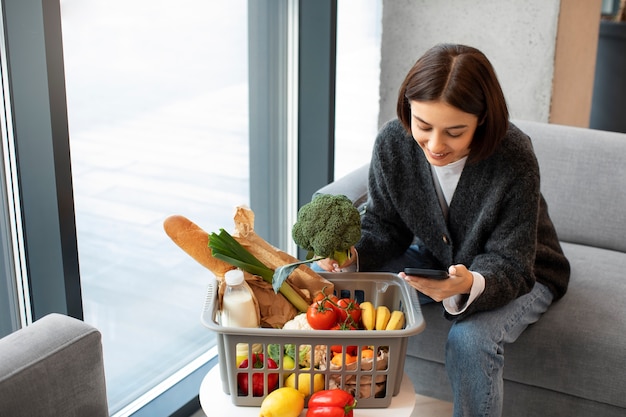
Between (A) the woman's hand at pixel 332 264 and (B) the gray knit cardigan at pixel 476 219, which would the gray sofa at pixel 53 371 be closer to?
(A) the woman's hand at pixel 332 264

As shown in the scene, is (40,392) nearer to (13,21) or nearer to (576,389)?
(13,21)

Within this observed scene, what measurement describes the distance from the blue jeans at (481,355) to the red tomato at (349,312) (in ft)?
0.87

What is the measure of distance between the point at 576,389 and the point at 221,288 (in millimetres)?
898

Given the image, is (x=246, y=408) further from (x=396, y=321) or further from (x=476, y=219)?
(x=476, y=219)

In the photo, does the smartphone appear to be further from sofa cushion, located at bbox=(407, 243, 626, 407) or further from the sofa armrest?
the sofa armrest

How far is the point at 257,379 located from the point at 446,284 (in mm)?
425

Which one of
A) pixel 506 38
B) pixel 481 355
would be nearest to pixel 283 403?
pixel 481 355

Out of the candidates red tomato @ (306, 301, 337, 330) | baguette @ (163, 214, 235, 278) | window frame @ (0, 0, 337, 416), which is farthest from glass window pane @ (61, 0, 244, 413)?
red tomato @ (306, 301, 337, 330)

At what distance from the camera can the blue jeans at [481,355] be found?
1642mm

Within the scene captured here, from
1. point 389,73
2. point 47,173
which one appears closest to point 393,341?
point 47,173

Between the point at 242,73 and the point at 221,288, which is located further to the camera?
the point at 242,73

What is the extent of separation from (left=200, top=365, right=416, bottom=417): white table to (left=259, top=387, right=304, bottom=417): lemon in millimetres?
35

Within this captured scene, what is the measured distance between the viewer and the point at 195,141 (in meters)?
2.28

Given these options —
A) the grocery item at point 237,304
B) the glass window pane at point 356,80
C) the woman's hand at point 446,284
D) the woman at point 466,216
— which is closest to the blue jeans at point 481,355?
the woman at point 466,216
